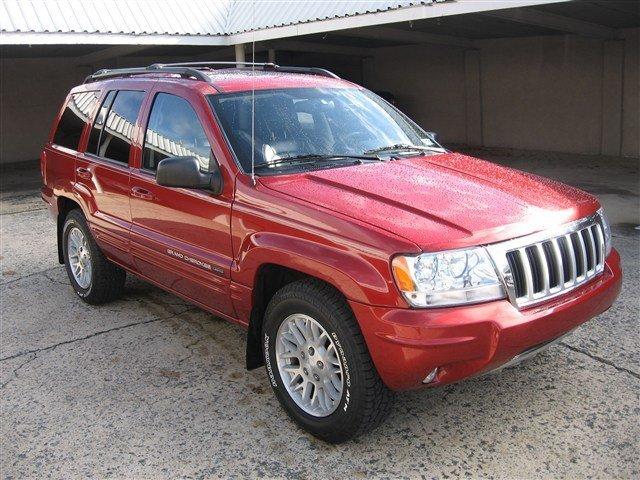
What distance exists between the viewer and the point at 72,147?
532 centimetres

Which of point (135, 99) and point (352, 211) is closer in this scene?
point (352, 211)

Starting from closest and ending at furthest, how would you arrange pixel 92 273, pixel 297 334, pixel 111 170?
pixel 297 334 → pixel 111 170 → pixel 92 273

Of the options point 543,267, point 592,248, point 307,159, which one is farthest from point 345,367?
point 592,248

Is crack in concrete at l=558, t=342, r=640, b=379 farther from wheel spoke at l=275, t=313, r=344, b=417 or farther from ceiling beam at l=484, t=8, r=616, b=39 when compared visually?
ceiling beam at l=484, t=8, r=616, b=39

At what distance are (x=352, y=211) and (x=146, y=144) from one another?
190cm

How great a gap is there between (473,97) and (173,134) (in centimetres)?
1359

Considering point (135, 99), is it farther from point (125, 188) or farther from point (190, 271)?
point (190, 271)

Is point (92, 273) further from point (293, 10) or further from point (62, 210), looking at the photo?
point (293, 10)

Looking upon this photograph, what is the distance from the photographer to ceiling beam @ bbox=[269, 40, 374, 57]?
49.1ft

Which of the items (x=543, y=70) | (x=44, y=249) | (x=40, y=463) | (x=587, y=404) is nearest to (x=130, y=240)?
(x=40, y=463)

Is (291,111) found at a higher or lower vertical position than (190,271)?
higher

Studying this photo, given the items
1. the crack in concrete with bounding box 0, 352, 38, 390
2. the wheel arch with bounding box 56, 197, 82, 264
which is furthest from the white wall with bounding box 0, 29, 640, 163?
the crack in concrete with bounding box 0, 352, 38, 390

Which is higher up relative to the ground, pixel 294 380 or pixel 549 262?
pixel 549 262

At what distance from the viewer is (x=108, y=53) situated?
52.1 ft
